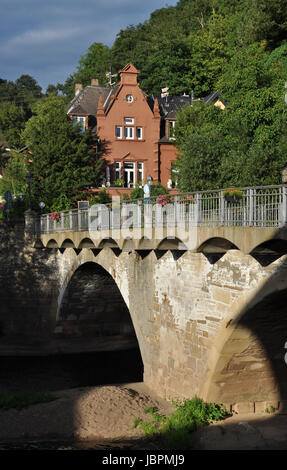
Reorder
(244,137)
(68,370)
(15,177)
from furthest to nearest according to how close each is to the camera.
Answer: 1. (15,177)
2. (68,370)
3. (244,137)

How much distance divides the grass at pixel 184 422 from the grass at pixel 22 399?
5.34 meters

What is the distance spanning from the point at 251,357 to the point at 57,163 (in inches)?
1094

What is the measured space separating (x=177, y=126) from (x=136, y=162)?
564 centimetres

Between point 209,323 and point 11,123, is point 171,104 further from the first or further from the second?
point 209,323

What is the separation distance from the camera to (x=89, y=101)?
52.9 meters

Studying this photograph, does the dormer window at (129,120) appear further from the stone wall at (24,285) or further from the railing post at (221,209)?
the railing post at (221,209)

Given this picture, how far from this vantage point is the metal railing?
12.8 metres

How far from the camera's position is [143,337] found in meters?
21.2

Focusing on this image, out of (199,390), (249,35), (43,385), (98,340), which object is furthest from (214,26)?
(199,390)

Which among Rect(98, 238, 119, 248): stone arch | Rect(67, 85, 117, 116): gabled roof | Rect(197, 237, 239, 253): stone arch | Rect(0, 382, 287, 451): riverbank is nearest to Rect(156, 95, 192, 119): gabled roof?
Rect(67, 85, 117, 116): gabled roof

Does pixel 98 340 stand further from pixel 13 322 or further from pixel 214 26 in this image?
pixel 214 26

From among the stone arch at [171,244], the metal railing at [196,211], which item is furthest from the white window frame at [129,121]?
the stone arch at [171,244]

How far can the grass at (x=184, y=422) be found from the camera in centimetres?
1627

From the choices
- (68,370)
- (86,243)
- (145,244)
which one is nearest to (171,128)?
(68,370)
